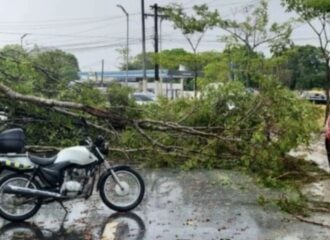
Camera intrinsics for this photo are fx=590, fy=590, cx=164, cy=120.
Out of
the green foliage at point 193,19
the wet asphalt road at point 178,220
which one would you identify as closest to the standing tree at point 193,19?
the green foliage at point 193,19

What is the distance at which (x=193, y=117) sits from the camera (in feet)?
34.9

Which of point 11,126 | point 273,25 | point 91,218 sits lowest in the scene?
point 91,218

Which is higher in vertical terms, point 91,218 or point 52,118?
point 52,118

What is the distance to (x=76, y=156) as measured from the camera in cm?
700

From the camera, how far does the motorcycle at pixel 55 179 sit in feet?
22.2

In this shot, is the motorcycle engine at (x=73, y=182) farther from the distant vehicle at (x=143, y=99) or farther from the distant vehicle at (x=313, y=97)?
the distant vehicle at (x=143, y=99)

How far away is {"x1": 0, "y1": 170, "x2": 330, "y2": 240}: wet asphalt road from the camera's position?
6.11 meters

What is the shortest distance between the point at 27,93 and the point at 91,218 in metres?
3.58

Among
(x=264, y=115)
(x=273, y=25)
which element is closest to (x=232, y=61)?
(x=273, y=25)

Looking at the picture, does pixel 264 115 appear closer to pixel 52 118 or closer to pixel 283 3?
pixel 52 118

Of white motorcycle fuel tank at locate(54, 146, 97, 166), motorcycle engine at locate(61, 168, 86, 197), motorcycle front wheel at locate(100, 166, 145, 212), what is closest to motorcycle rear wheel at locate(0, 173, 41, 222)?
motorcycle engine at locate(61, 168, 86, 197)

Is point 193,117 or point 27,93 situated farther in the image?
point 193,117

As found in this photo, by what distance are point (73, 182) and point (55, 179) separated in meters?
0.21

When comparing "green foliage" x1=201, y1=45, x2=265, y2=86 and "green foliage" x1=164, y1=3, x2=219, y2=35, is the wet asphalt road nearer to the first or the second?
"green foliage" x1=201, y1=45, x2=265, y2=86
